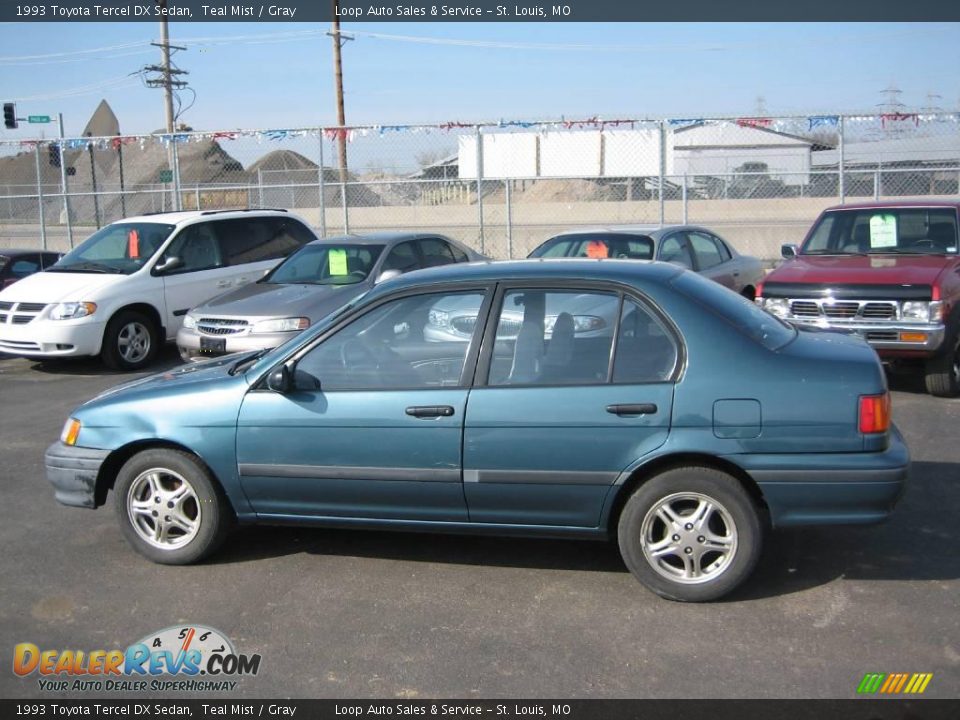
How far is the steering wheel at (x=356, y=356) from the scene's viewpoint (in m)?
4.77

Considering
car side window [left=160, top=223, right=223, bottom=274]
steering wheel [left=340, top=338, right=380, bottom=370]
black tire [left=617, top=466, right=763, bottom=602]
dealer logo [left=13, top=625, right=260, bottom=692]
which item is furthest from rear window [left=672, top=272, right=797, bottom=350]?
car side window [left=160, top=223, right=223, bottom=274]

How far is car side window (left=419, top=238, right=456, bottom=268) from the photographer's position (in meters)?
10.9

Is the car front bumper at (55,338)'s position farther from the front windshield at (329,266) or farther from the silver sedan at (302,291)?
the front windshield at (329,266)

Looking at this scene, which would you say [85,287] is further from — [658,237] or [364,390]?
[364,390]

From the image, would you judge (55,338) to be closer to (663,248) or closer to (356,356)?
(663,248)

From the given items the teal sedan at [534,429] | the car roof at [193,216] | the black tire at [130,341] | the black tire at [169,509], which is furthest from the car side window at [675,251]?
the black tire at [169,509]

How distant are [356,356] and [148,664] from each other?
1706 millimetres

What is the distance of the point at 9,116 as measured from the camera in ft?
78.6

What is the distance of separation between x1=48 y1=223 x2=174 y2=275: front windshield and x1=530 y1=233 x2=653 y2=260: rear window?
4.63 m

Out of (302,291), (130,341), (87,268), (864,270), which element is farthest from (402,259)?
(864,270)

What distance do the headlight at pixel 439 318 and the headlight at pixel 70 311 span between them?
23.4 ft

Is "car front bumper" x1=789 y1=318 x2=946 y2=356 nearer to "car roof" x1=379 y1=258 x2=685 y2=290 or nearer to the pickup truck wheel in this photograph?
the pickup truck wheel

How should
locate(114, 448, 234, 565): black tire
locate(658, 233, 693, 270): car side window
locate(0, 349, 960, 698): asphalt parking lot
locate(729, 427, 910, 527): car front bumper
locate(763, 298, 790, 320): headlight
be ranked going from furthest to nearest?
locate(658, 233, 693, 270): car side window, locate(763, 298, 790, 320): headlight, locate(114, 448, 234, 565): black tire, locate(729, 427, 910, 527): car front bumper, locate(0, 349, 960, 698): asphalt parking lot

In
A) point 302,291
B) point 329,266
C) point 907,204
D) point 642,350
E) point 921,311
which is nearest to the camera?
point 642,350
